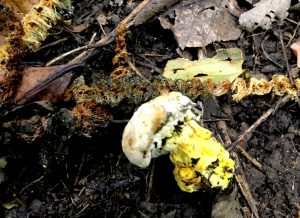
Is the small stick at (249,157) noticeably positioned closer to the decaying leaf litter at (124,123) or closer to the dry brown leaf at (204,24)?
the decaying leaf litter at (124,123)

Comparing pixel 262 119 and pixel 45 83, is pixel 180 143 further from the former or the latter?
pixel 45 83

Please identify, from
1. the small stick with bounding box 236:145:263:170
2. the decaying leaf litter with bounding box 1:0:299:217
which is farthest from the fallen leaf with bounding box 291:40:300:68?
the small stick with bounding box 236:145:263:170

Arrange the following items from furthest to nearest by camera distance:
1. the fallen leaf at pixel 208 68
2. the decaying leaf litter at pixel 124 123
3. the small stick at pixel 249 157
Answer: the fallen leaf at pixel 208 68, the small stick at pixel 249 157, the decaying leaf litter at pixel 124 123

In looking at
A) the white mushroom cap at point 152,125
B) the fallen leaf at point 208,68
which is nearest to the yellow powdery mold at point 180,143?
the white mushroom cap at point 152,125

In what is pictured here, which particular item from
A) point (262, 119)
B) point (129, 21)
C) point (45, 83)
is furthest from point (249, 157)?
point (45, 83)

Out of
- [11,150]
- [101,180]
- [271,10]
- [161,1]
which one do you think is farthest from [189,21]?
[11,150]

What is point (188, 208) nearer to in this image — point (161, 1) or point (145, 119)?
point (145, 119)
